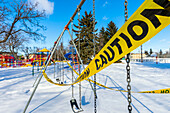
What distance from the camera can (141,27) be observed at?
0.63m

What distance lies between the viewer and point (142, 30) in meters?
0.63

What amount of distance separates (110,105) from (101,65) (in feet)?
6.21

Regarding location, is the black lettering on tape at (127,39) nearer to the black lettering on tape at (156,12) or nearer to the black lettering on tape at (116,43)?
the black lettering on tape at (116,43)

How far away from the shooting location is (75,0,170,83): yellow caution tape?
0.55 metres

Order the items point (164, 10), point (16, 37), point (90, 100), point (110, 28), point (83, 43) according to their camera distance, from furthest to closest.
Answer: point (110, 28)
point (83, 43)
point (16, 37)
point (90, 100)
point (164, 10)

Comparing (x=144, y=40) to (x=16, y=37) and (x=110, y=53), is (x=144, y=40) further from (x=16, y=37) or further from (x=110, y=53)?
(x=16, y=37)

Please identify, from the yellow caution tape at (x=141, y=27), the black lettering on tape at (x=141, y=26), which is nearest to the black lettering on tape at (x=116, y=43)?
the yellow caution tape at (x=141, y=27)

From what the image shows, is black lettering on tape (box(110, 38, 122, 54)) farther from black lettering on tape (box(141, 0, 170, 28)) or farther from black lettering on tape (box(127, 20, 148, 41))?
black lettering on tape (box(141, 0, 170, 28))

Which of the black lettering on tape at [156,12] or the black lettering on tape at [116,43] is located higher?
the black lettering on tape at [156,12]

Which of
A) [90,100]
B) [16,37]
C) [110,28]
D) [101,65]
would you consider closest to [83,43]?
[110,28]

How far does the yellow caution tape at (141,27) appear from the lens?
0.55 meters

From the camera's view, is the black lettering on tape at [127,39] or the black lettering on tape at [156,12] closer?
the black lettering on tape at [156,12]

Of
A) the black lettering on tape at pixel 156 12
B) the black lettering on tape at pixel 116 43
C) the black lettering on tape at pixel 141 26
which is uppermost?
the black lettering on tape at pixel 156 12

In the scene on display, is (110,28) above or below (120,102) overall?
above
